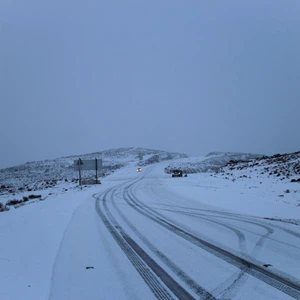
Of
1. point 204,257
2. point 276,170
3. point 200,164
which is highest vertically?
point 276,170

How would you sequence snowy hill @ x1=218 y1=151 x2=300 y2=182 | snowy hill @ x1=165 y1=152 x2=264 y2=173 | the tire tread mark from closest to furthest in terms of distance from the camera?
the tire tread mark
snowy hill @ x1=218 y1=151 x2=300 y2=182
snowy hill @ x1=165 y1=152 x2=264 y2=173

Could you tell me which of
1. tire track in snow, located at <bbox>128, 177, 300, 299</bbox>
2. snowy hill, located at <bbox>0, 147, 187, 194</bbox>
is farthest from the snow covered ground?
snowy hill, located at <bbox>0, 147, 187, 194</bbox>

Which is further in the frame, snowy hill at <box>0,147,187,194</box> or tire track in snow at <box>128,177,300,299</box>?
snowy hill at <box>0,147,187,194</box>

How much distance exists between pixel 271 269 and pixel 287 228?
3937 millimetres

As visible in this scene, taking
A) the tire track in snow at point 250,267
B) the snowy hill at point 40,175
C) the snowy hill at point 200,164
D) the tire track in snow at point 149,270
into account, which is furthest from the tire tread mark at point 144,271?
the snowy hill at point 200,164

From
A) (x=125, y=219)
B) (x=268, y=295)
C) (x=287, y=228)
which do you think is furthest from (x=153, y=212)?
(x=268, y=295)

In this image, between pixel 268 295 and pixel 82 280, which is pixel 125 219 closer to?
pixel 82 280

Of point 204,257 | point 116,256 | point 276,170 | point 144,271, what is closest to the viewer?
point 144,271

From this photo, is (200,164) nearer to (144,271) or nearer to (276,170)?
(276,170)

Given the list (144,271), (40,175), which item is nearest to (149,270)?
(144,271)

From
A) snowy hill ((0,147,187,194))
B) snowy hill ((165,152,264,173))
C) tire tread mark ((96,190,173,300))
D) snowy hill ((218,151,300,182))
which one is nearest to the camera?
tire tread mark ((96,190,173,300))

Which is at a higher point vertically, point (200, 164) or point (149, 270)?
point (149, 270)

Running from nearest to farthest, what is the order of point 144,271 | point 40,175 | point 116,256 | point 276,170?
point 144,271 → point 116,256 → point 276,170 → point 40,175

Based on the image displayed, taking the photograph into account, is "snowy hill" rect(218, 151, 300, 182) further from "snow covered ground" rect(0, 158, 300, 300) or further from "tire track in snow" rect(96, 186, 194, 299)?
"tire track in snow" rect(96, 186, 194, 299)
